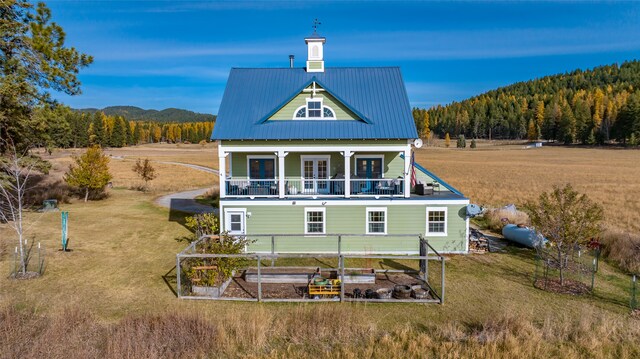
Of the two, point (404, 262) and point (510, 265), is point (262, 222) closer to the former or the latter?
point (404, 262)

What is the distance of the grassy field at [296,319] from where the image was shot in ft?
35.9

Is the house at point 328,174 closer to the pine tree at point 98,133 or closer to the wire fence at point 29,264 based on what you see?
the wire fence at point 29,264

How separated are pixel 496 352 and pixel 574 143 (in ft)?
497

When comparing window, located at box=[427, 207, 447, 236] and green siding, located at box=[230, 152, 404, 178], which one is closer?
window, located at box=[427, 207, 447, 236]

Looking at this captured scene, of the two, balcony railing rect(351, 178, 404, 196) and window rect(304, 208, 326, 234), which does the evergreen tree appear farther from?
window rect(304, 208, 326, 234)

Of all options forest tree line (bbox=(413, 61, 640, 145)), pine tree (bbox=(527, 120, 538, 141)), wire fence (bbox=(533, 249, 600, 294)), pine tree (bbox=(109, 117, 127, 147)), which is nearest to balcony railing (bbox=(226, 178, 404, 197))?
wire fence (bbox=(533, 249, 600, 294))

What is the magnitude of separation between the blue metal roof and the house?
0.06m

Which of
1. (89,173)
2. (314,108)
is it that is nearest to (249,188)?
(314,108)

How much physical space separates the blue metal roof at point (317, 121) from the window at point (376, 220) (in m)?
4.01

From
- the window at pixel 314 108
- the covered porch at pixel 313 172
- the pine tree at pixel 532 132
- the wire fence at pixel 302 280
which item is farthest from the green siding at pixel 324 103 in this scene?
the pine tree at pixel 532 132

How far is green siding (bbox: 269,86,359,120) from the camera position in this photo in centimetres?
2392

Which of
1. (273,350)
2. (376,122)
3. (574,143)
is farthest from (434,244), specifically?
(574,143)

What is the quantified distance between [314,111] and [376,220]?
723cm

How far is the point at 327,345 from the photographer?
37.2 feet
